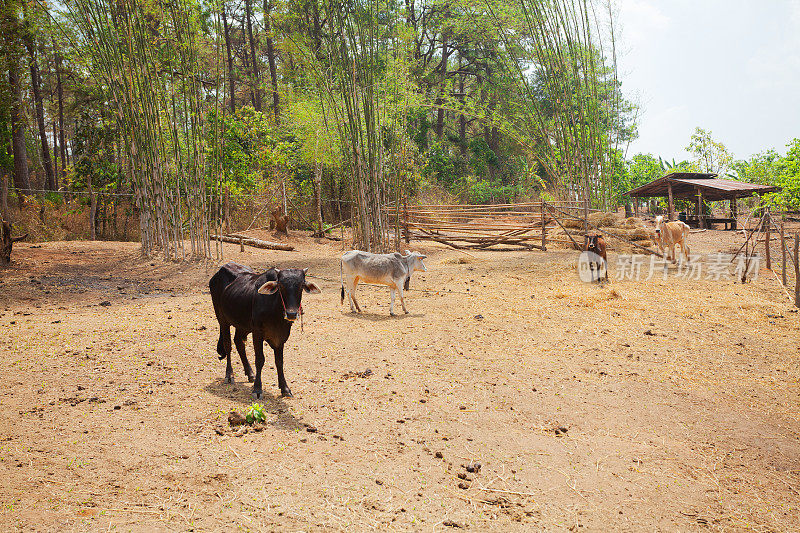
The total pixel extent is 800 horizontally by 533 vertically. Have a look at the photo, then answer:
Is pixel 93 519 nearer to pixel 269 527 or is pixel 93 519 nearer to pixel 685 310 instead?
pixel 269 527

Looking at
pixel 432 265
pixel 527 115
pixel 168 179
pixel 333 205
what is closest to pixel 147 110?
pixel 168 179

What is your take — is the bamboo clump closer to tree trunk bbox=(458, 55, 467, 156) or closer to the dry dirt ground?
the dry dirt ground

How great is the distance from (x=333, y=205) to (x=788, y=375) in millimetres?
15961

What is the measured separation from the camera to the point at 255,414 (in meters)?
3.86

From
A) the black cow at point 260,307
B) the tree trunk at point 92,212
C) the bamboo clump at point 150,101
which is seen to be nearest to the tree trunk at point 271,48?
the tree trunk at point 92,212

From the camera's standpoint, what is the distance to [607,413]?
4.30m

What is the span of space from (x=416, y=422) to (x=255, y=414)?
1093 millimetres

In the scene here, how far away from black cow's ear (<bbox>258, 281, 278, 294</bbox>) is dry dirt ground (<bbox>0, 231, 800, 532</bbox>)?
848 mm

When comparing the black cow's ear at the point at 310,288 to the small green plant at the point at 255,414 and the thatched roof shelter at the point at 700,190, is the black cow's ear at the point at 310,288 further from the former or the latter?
the thatched roof shelter at the point at 700,190

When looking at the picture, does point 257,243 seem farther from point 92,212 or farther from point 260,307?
point 260,307

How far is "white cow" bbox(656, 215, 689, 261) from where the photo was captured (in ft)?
36.4

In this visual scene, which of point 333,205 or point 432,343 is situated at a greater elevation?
point 333,205

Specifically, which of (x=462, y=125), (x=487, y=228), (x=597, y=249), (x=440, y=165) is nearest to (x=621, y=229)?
(x=487, y=228)

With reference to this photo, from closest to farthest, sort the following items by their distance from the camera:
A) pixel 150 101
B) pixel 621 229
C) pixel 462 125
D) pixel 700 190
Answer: pixel 150 101, pixel 621 229, pixel 700 190, pixel 462 125
